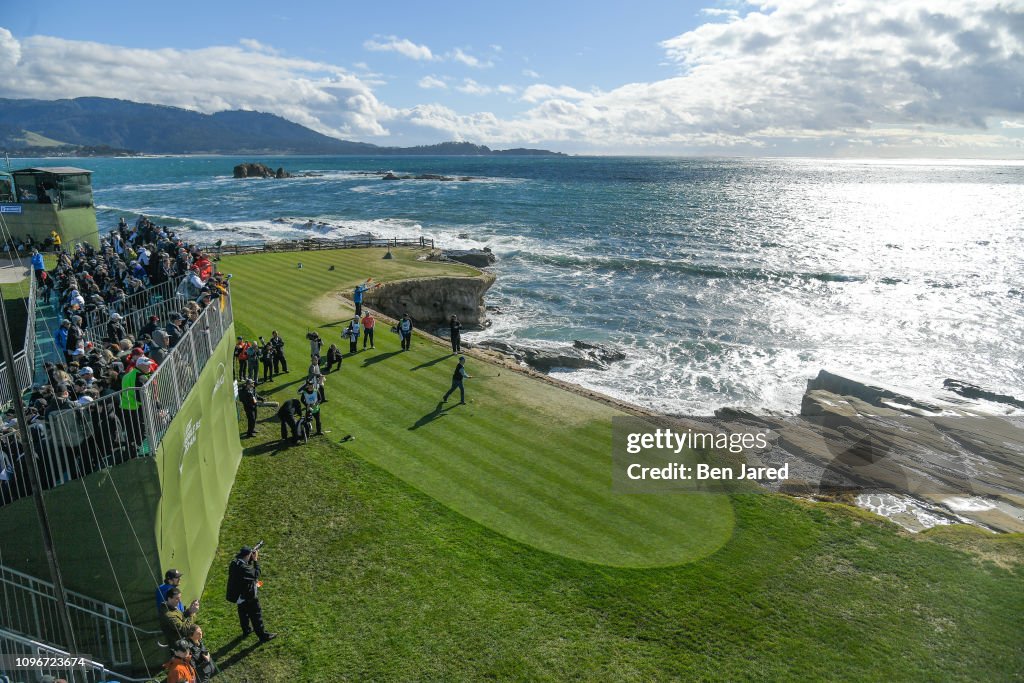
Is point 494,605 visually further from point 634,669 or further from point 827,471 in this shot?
point 827,471

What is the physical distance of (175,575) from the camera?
10.3 m

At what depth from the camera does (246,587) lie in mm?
11156

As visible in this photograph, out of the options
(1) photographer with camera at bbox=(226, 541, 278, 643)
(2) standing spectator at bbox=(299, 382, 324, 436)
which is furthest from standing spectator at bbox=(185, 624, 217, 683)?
(2) standing spectator at bbox=(299, 382, 324, 436)

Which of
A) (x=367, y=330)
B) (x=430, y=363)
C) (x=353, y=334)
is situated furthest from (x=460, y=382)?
(x=367, y=330)

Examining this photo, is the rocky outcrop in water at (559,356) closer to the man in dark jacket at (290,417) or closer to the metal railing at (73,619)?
the man in dark jacket at (290,417)

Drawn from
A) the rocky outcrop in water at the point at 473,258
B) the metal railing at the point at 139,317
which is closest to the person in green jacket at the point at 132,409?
the metal railing at the point at 139,317

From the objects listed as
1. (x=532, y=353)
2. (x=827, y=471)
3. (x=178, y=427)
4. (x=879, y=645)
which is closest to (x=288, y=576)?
(x=178, y=427)

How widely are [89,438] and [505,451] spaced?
37.2ft

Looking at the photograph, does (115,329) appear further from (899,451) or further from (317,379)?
(899,451)

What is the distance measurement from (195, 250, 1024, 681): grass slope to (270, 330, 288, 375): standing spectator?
485 centimetres

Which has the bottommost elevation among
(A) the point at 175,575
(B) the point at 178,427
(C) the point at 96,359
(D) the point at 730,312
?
(D) the point at 730,312

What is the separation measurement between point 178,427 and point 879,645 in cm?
1425

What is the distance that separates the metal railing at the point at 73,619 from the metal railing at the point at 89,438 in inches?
56.8

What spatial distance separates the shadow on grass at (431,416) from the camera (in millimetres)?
20625
